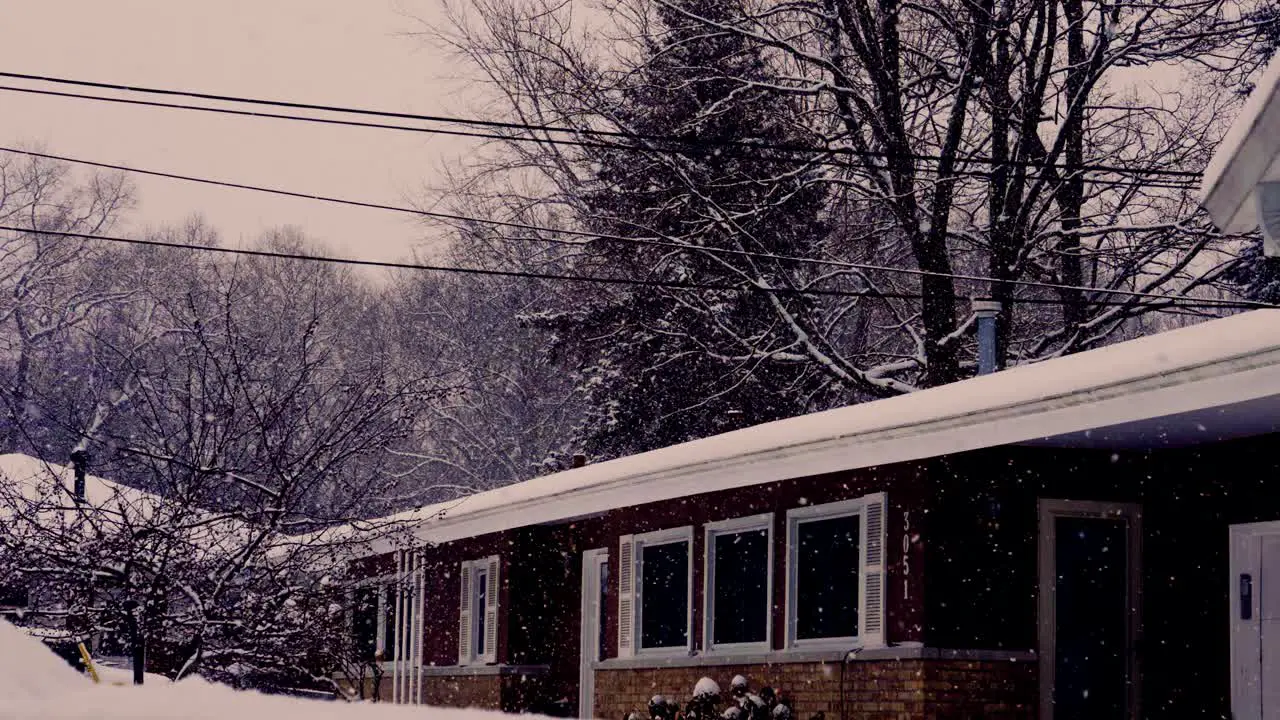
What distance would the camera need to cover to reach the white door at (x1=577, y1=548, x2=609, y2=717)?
20.1 m

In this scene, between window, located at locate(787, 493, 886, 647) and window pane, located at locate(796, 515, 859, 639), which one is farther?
window pane, located at locate(796, 515, 859, 639)

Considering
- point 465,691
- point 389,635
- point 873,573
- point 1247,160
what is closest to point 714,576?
point 873,573

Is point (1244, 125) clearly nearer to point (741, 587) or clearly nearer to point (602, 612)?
point (741, 587)

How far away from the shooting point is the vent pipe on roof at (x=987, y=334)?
1775cm

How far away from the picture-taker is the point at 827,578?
46.3ft

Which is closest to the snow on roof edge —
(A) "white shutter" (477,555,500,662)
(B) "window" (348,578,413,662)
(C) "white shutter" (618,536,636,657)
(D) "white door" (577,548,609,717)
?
(C) "white shutter" (618,536,636,657)

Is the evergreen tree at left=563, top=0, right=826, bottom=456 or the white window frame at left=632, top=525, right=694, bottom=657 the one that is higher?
the evergreen tree at left=563, top=0, right=826, bottom=456

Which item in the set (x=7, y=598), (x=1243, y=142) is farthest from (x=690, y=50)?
(x=1243, y=142)

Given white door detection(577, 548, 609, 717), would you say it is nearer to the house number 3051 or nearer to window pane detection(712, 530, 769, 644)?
window pane detection(712, 530, 769, 644)

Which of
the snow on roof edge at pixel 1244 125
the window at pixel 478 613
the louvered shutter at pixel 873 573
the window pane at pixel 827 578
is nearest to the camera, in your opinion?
the snow on roof edge at pixel 1244 125

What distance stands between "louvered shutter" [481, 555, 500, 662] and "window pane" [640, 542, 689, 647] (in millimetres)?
4367

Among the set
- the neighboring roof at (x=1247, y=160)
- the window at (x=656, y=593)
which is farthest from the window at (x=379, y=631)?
the neighboring roof at (x=1247, y=160)

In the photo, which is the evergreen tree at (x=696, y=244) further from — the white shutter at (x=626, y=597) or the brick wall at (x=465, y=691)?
the white shutter at (x=626, y=597)

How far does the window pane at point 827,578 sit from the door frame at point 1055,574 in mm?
1603
